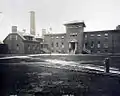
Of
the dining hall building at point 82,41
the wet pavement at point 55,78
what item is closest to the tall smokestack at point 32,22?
the dining hall building at point 82,41

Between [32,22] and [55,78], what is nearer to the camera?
[55,78]

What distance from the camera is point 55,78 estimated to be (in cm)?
→ 247

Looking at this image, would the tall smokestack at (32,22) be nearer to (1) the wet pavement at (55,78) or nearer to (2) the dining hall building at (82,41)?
(2) the dining hall building at (82,41)

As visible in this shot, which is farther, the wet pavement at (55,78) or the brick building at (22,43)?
the brick building at (22,43)

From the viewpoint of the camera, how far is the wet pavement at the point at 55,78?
2.35m


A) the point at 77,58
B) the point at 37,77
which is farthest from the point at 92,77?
the point at 37,77

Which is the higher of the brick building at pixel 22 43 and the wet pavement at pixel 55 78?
the brick building at pixel 22 43

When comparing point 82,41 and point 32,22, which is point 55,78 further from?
point 32,22

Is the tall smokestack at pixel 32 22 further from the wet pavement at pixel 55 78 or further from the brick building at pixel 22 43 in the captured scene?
the wet pavement at pixel 55 78

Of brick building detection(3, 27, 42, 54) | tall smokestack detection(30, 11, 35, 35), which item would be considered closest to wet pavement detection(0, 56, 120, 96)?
brick building detection(3, 27, 42, 54)

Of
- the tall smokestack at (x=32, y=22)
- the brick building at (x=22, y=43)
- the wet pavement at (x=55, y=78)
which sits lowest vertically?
the wet pavement at (x=55, y=78)

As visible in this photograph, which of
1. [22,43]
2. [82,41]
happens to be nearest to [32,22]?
[22,43]

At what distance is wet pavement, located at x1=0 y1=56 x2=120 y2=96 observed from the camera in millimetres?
2348

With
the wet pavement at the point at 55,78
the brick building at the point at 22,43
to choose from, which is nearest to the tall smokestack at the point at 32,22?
the brick building at the point at 22,43
